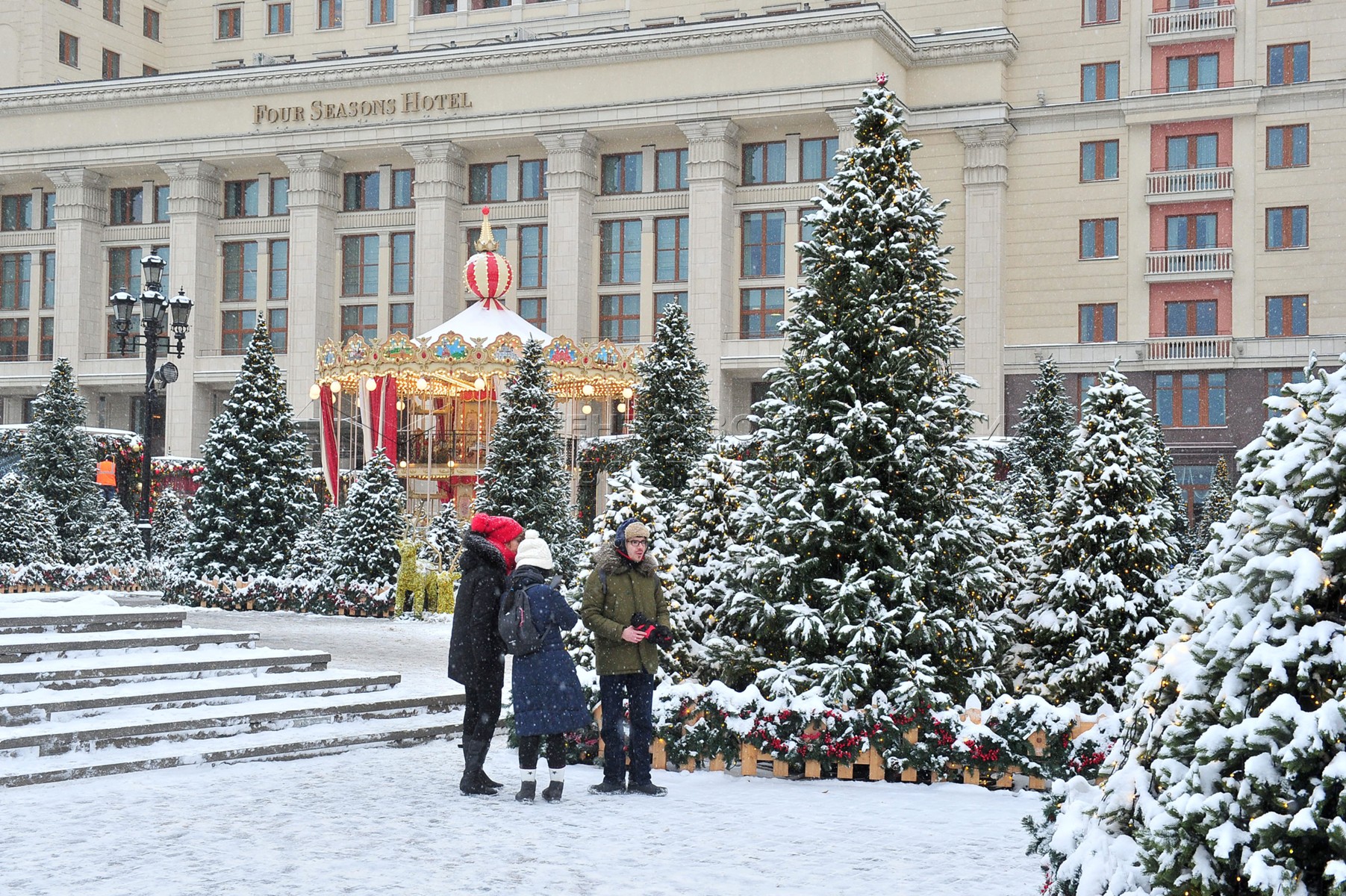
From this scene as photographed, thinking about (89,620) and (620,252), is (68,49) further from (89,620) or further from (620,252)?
(89,620)

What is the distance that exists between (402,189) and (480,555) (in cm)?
5146

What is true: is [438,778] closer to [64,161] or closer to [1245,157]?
[1245,157]

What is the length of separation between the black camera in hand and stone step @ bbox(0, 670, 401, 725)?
450 centimetres

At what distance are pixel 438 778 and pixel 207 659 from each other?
370cm

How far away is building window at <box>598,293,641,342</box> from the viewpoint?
2190 inches

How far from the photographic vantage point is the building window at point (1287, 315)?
161ft

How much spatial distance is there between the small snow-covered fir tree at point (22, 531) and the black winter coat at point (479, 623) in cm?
2303

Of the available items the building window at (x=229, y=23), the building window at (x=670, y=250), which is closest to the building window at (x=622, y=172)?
the building window at (x=670, y=250)

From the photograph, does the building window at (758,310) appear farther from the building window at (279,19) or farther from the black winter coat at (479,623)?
the black winter coat at (479,623)

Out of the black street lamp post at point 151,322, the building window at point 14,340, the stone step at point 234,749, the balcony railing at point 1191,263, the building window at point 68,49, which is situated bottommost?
the stone step at point 234,749

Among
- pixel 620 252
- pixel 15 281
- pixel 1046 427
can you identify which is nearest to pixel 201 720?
pixel 1046 427

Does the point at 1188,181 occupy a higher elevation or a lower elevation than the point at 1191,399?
higher

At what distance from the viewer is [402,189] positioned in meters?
58.9

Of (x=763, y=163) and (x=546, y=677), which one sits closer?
(x=546, y=677)
